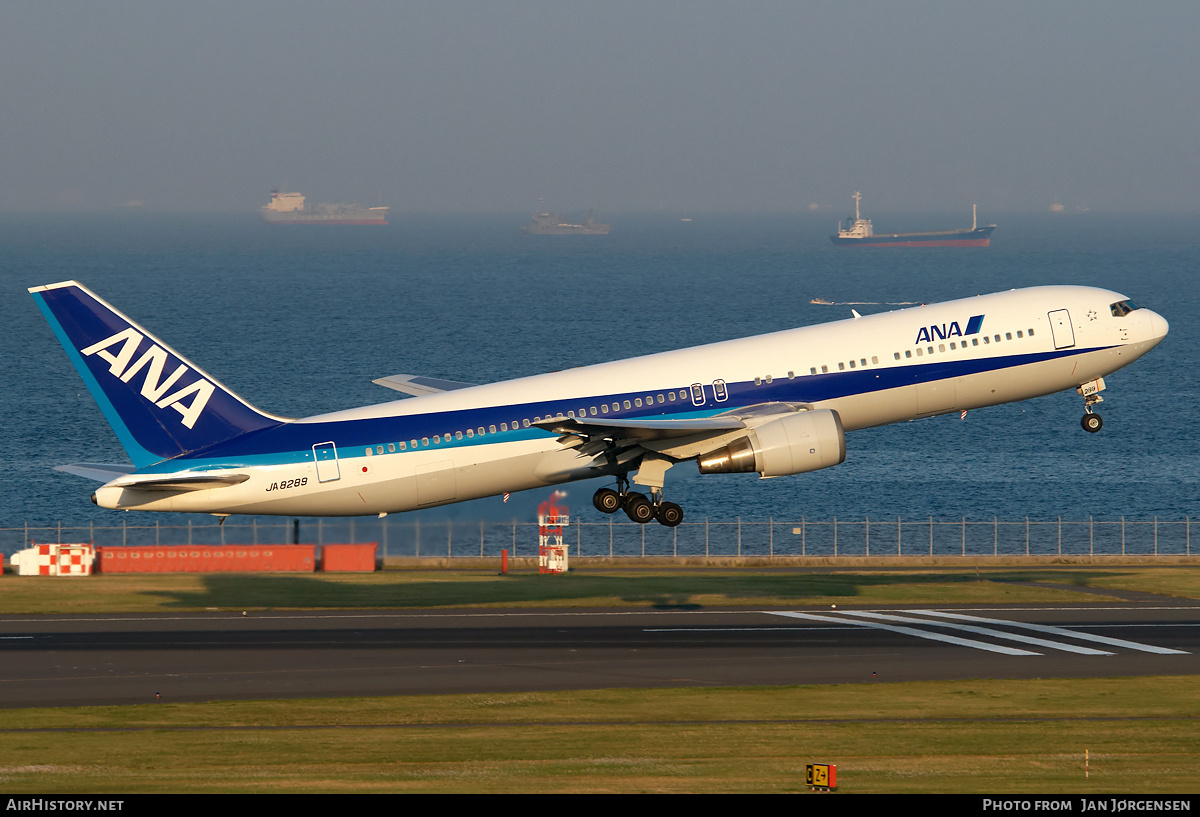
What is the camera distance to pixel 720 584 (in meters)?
73.4

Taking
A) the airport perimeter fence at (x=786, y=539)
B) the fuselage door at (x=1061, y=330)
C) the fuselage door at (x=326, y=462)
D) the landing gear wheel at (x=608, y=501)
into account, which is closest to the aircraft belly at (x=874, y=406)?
the fuselage door at (x=1061, y=330)

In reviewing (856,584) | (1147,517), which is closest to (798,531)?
(1147,517)

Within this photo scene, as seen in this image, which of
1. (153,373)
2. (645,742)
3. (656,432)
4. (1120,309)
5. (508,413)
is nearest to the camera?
(645,742)

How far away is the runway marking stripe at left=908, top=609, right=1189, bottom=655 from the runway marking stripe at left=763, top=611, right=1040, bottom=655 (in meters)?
3.85

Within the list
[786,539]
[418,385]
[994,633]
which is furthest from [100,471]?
[786,539]

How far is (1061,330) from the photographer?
177 feet

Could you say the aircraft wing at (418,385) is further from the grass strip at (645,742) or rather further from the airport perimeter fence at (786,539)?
the airport perimeter fence at (786,539)

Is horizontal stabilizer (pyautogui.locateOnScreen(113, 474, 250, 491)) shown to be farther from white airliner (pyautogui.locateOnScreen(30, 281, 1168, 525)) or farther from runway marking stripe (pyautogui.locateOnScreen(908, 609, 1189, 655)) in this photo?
runway marking stripe (pyautogui.locateOnScreen(908, 609, 1189, 655))

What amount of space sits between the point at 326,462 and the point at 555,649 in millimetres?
11383

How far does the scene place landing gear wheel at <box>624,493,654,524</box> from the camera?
54188 mm

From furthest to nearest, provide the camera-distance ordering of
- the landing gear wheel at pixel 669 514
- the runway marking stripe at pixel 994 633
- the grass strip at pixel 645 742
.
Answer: the runway marking stripe at pixel 994 633 → the landing gear wheel at pixel 669 514 → the grass strip at pixel 645 742

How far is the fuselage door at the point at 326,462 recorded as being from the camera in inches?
2040

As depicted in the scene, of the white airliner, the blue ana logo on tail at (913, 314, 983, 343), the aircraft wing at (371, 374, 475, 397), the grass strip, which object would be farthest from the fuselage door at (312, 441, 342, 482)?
the blue ana logo on tail at (913, 314, 983, 343)

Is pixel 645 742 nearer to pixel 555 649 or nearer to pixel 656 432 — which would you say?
pixel 656 432
